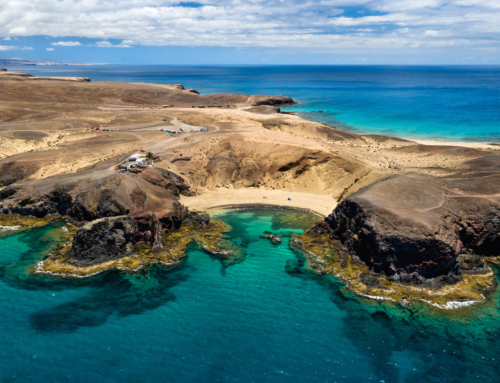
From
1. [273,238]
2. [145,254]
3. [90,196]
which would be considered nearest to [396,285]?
[273,238]

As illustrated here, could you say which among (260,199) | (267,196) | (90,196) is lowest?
(260,199)

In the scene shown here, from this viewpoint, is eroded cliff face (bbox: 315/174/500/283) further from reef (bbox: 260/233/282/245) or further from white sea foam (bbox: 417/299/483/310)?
reef (bbox: 260/233/282/245)

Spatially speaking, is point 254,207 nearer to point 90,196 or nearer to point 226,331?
point 90,196

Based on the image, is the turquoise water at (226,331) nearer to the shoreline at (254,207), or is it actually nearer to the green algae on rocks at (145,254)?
the green algae on rocks at (145,254)

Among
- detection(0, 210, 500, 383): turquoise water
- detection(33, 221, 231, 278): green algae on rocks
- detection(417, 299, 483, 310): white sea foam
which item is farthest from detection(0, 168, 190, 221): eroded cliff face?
detection(417, 299, 483, 310): white sea foam

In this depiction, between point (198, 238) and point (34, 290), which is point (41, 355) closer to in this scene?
point (34, 290)

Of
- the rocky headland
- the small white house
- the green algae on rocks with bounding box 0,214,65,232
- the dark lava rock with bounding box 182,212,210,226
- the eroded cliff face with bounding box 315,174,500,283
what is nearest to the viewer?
the eroded cliff face with bounding box 315,174,500,283
